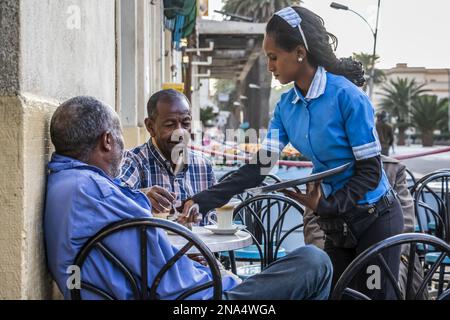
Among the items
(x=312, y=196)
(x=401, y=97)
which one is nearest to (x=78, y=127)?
(x=312, y=196)

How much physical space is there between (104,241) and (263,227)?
200cm

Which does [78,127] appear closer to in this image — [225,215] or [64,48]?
[64,48]

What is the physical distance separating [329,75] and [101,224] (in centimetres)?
124

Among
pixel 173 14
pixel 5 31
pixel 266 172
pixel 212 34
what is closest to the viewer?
pixel 5 31

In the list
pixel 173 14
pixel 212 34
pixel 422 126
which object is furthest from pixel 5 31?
pixel 422 126

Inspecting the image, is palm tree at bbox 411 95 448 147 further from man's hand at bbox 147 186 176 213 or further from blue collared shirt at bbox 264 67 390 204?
blue collared shirt at bbox 264 67 390 204

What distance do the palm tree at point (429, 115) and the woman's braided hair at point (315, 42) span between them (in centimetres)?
5351

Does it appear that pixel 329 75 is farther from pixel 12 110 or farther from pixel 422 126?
pixel 422 126

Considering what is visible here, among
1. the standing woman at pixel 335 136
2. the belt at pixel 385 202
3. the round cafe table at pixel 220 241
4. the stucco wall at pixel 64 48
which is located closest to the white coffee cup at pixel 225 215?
the round cafe table at pixel 220 241

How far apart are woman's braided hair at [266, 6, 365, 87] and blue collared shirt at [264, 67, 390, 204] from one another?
64mm

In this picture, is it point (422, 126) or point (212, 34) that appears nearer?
point (212, 34)

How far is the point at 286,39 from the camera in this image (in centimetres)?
285

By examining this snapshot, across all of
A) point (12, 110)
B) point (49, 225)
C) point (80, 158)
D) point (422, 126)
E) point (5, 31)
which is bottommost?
point (422, 126)

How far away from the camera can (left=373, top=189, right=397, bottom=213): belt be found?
2.80 metres
